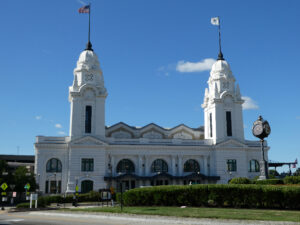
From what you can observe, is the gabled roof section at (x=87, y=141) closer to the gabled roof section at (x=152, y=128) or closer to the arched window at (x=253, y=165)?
the gabled roof section at (x=152, y=128)

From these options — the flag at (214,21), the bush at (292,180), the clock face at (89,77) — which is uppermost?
the flag at (214,21)

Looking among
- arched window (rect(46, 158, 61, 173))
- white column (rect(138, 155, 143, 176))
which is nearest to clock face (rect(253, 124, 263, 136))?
white column (rect(138, 155, 143, 176))

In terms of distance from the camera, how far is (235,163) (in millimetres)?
63062

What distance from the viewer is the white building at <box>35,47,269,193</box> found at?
57.3 m

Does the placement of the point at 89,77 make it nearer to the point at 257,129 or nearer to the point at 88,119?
the point at 88,119

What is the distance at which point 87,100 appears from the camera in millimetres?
61094

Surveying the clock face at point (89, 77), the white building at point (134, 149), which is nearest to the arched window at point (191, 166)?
the white building at point (134, 149)

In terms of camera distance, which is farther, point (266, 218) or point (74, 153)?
point (74, 153)

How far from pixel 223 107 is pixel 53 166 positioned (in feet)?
105

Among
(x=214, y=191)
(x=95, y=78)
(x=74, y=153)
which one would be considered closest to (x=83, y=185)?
(x=74, y=153)

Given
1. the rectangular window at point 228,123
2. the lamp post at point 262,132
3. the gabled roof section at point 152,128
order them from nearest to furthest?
the lamp post at point 262,132 < the rectangular window at point 228,123 < the gabled roof section at point 152,128

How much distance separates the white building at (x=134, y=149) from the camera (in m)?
57.3

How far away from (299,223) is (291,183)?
1175cm

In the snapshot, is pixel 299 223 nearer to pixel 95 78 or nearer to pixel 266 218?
pixel 266 218
